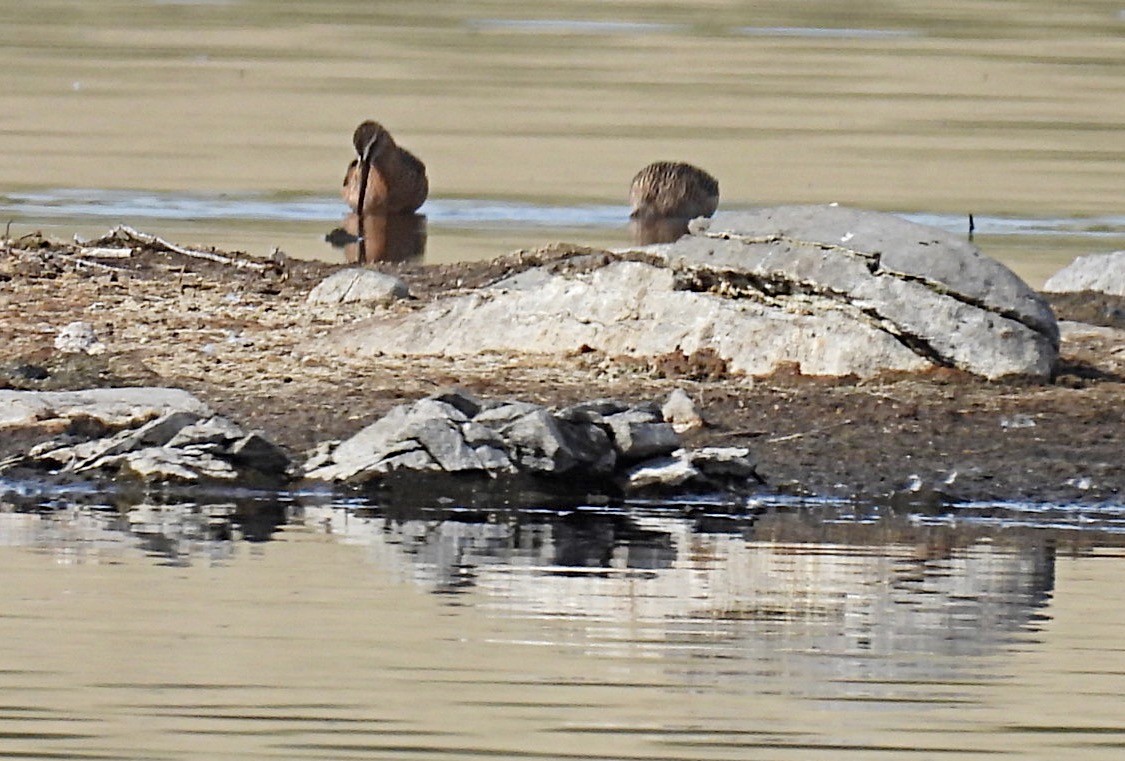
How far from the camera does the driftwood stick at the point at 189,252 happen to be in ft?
46.3

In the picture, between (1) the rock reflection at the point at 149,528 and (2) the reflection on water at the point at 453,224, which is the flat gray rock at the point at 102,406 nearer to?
(1) the rock reflection at the point at 149,528

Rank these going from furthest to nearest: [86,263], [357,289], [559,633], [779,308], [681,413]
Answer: [86,263], [357,289], [779,308], [681,413], [559,633]

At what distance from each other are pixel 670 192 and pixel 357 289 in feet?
21.9

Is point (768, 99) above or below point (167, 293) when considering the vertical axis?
above

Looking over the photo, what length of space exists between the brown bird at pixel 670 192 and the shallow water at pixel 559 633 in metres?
9.75

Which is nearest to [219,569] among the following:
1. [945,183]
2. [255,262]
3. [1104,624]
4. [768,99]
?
[1104,624]

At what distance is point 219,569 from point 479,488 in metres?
1.50

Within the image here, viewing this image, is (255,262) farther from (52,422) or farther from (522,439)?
(522,439)

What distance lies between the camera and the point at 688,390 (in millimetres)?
11047

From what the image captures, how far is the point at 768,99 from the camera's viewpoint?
27172 mm

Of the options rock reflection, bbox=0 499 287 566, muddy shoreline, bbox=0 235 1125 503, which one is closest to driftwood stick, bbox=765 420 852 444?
muddy shoreline, bbox=0 235 1125 503

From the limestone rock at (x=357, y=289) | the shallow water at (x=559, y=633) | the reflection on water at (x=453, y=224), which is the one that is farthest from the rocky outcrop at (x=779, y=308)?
the reflection on water at (x=453, y=224)

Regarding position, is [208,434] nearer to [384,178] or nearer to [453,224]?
[453,224]

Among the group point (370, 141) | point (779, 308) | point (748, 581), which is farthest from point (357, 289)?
point (370, 141)
